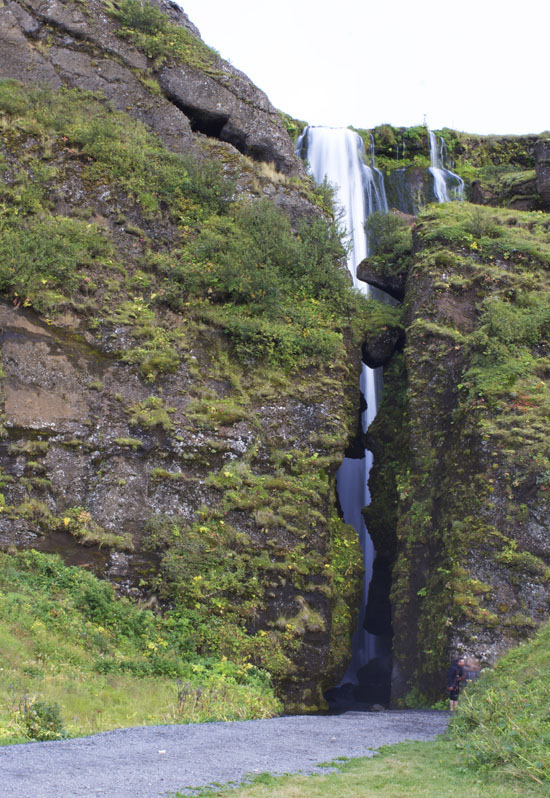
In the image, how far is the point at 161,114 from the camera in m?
21.8

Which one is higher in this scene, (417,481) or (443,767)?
(417,481)

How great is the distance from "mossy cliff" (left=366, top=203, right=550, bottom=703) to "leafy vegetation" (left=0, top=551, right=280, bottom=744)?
14.3 ft

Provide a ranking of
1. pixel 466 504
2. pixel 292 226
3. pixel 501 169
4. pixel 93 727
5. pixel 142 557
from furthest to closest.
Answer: pixel 501 169
pixel 292 226
pixel 466 504
pixel 142 557
pixel 93 727

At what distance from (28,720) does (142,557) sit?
5.88 metres

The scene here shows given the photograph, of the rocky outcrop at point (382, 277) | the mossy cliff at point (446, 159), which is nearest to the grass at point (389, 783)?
the rocky outcrop at point (382, 277)

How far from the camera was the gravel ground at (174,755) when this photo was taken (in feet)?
18.4

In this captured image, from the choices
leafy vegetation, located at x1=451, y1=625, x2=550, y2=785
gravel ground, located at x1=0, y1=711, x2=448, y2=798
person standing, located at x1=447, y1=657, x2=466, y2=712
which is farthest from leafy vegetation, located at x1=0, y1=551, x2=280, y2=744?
leafy vegetation, located at x1=451, y1=625, x2=550, y2=785

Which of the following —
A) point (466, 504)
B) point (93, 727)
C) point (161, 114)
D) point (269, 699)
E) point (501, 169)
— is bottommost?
point (269, 699)

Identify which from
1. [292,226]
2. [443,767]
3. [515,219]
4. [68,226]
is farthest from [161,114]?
[443,767]

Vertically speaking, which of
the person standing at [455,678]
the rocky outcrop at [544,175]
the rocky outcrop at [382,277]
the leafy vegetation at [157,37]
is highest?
the leafy vegetation at [157,37]

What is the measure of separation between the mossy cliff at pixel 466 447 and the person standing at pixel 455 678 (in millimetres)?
263

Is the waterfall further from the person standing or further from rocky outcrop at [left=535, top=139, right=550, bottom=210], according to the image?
the person standing

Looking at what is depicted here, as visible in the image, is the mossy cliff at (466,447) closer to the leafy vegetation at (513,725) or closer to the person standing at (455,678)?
the person standing at (455,678)

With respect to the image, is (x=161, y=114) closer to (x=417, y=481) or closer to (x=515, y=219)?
(x=515, y=219)
